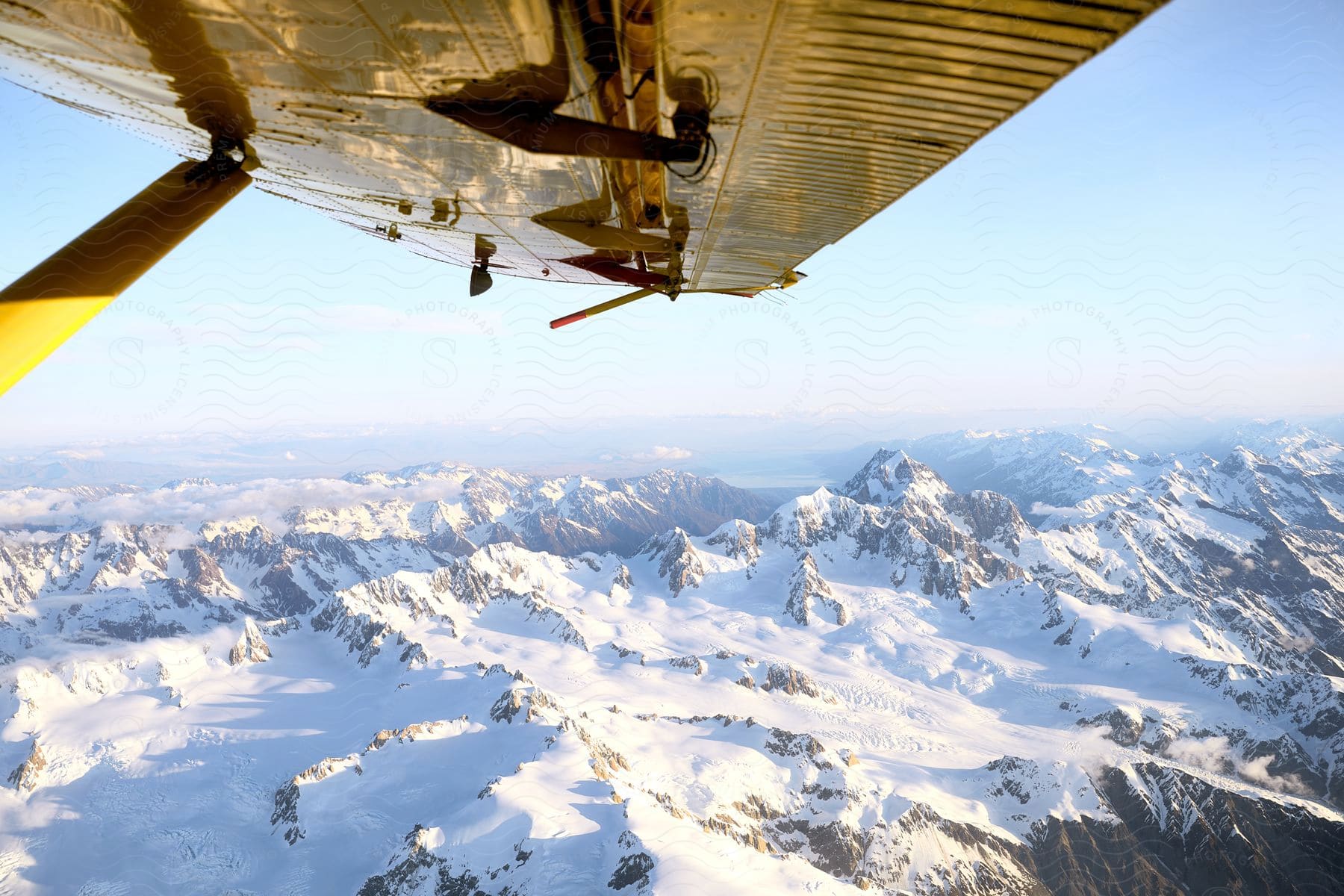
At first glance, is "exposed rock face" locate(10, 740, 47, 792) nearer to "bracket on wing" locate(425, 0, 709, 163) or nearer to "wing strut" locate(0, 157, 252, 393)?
"wing strut" locate(0, 157, 252, 393)

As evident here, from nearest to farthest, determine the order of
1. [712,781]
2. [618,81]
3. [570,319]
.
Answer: [618,81]
[570,319]
[712,781]

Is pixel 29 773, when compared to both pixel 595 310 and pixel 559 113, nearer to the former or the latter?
pixel 595 310

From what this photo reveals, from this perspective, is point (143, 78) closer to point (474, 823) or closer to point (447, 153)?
point (447, 153)

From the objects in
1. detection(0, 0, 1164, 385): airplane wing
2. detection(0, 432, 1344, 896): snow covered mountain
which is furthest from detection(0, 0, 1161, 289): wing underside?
detection(0, 432, 1344, 896): snow covered mountain

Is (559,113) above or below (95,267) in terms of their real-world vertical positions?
above

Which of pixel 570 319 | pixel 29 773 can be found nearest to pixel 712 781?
pixel 570 319

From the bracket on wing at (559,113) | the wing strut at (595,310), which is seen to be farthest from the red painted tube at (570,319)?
the bracket on wing at (559,113)

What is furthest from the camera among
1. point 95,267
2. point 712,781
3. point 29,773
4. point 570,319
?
point 29,773
